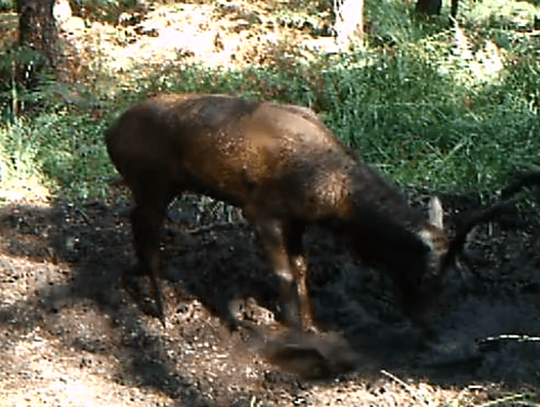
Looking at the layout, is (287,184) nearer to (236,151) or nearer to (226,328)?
(236,151)

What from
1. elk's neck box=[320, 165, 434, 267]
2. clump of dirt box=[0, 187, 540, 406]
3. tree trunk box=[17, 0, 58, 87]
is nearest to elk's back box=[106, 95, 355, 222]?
elk's neck box=[320, 165, 434, 267]

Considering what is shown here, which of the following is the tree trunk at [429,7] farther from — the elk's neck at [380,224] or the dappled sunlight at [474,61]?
the elk's neck at [380,224]

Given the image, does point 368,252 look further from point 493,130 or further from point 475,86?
point 475,86

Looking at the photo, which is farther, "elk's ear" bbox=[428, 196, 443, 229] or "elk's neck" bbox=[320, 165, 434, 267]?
"elk's ear" bbox=[428, 196, 443, 229]

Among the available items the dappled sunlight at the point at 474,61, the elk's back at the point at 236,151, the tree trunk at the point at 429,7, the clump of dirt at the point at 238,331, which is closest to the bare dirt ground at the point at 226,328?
the clump of dirt at the point at 238,331

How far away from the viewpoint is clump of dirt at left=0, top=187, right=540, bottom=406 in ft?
19.6

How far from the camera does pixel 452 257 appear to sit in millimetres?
6289

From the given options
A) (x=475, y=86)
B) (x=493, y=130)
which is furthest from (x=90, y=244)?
(x=475, y=86)

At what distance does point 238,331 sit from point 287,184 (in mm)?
1104

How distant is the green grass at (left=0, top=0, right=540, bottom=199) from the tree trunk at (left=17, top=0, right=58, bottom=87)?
0.53 meters

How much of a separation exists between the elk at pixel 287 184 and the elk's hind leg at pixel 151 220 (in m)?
0.02

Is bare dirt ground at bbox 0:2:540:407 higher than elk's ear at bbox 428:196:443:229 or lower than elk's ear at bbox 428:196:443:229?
lower

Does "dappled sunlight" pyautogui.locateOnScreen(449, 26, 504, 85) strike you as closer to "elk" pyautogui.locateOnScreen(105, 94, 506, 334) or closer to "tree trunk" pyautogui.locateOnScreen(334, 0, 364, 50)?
"tree trunk" pyautogui.locateOnScreen(334, 0, 364, 50)

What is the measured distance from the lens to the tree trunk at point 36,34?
38.0 feet
